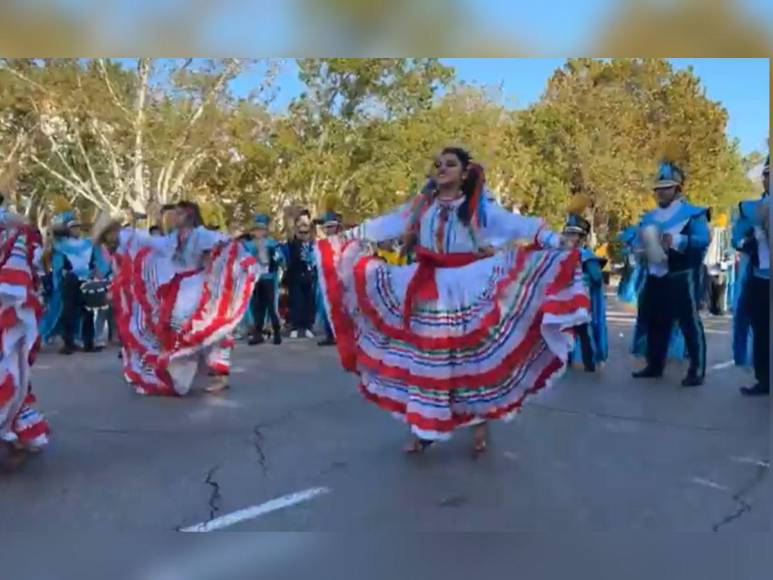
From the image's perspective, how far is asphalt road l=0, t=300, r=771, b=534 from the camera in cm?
413

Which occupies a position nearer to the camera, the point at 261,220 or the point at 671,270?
the point at 671,270

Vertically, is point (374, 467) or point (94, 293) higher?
point (94, 293)

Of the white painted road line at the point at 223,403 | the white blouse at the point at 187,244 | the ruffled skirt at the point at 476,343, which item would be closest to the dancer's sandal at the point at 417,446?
the ruffled skirt at the point at 476,343

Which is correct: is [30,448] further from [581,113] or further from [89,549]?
[581,113]

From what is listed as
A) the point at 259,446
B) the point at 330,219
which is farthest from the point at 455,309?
the point at 330,219

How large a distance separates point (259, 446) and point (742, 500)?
244 cm

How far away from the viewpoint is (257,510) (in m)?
4.20

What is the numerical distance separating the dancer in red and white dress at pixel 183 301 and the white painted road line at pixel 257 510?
2.52 metres

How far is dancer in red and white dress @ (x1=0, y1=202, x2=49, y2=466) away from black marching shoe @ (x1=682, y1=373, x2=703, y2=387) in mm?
4682

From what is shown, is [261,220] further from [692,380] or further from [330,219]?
[692,380]

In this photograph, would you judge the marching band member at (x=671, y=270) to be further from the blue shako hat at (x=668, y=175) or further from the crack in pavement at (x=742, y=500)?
the crack in pavement at (x=742, y=500)

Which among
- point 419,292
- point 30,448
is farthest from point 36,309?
point 419,292

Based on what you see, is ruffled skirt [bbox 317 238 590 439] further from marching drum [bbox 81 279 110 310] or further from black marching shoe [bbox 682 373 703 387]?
marching drum [bbox 81 279 110 310]

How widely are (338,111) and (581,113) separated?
2105 mm
